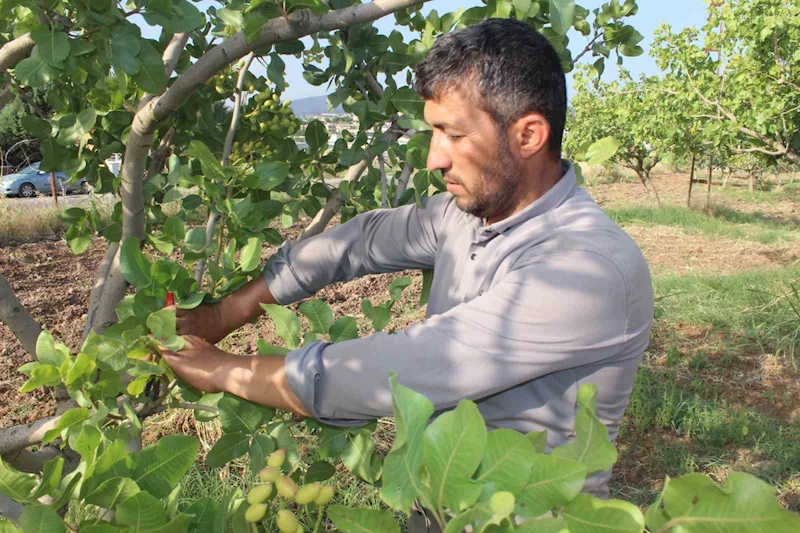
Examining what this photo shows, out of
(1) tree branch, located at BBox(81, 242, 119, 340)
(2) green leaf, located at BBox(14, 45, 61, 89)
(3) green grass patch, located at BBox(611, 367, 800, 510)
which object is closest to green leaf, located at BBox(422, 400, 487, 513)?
(2) green leaf, located at BBox(14, 45, 61, 89)

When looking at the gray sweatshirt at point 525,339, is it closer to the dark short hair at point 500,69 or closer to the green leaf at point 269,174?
the dark short hair at point 500,69

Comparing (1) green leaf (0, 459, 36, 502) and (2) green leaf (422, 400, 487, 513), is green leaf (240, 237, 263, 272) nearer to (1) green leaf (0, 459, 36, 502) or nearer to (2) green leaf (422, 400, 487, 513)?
→ (1) green leaf (0, 459, 36, 502)

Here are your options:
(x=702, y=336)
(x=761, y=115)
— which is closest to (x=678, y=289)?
(x=702, y=336)

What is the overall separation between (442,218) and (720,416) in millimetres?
3494

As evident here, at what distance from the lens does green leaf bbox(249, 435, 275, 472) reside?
48.9 inches

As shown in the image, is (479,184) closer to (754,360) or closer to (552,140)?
(552,140)

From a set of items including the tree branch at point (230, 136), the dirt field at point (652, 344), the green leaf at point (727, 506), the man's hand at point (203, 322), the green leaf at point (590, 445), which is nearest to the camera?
the green leaf at point (727, 506)

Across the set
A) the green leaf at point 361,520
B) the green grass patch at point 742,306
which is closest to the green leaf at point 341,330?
the green leaf at point 361,520

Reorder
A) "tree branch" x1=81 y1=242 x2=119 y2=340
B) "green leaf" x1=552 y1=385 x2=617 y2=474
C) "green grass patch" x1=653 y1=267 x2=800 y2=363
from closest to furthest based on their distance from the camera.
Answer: "green leaf" x1=552 y1=385 x2=617 y2=474, "tree branch" x1=81 y1=242 x2=119 y2=340, "green grass patch" x1=653 y1=267 x2=800 y2=363

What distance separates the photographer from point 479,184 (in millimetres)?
1401

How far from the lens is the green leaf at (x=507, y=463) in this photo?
0.59 metres

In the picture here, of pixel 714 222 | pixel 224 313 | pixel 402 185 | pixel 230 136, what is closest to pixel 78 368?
pixel 224 313

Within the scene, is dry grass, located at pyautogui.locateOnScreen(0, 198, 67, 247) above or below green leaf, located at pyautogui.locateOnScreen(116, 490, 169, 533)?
below

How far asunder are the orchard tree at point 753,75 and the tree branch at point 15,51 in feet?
25.8
